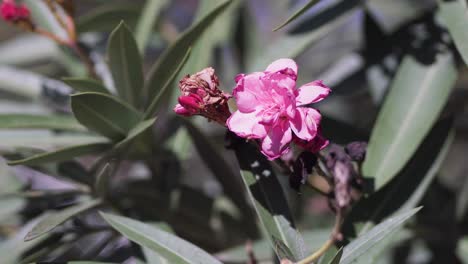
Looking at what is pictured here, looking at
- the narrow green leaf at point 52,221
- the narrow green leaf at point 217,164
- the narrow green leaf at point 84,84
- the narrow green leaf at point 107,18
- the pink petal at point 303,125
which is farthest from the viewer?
A: the narrow green leaf at point 107,18

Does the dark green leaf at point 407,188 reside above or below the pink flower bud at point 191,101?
below

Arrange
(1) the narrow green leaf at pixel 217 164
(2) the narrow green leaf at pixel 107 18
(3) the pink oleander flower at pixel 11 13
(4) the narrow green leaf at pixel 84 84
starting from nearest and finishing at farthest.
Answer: (4) the narrow green leaf at pixel 84 84
(3) the pink oleander flower at pixel 11 13
(1) the narrow green leaf at pixel 217 164
(2) the narrow green leaf at pixel 107 18

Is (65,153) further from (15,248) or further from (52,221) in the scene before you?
(15,248)

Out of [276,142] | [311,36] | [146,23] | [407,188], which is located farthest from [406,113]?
[146,23]

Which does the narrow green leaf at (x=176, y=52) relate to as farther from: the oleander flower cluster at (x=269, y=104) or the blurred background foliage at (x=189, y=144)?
the oleander flower cluster at (x=269, y=104)

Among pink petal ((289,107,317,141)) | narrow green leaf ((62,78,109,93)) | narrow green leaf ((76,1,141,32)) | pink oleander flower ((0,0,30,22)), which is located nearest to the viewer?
pink petal ((289,107,317,141))

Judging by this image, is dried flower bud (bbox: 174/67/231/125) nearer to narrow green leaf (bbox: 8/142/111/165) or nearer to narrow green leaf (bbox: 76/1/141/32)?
narrow green leaf (bbox: 8/142/111/165)

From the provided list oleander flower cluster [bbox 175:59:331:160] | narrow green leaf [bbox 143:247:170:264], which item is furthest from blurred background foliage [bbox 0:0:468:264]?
oleander flower cluster [bbox 175:59:331:160]

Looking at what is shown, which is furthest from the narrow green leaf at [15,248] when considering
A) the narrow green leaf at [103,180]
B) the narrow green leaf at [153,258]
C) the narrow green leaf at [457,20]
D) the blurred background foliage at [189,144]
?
the narrow green leaf at [457,20]

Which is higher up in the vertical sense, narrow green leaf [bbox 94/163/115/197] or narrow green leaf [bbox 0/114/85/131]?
narrow green leaf [bbox 0/114/85/131]
